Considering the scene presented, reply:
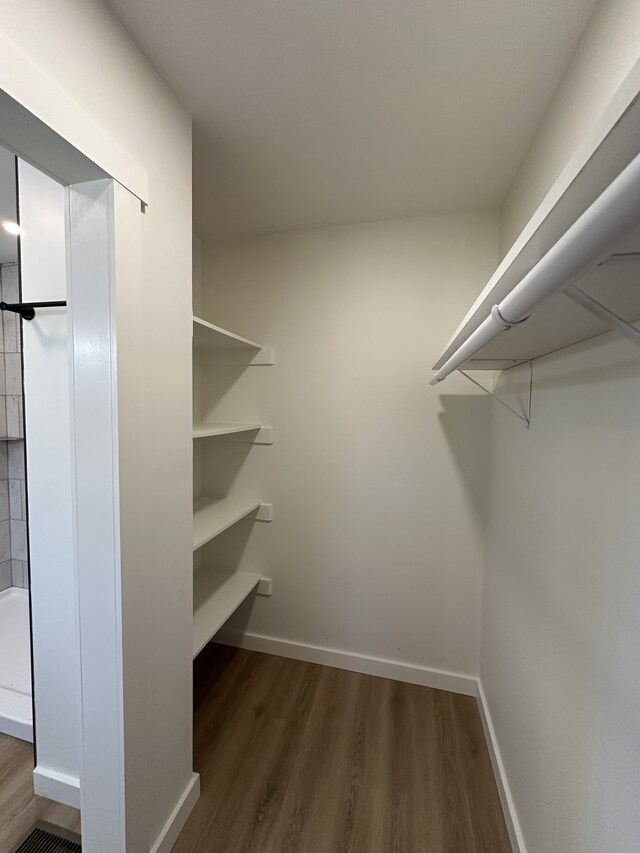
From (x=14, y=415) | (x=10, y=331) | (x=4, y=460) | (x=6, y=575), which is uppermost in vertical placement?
(x=10, y=331)

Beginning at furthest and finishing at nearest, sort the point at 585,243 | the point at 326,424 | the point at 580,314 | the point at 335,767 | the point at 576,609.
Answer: the point at 326,424, the point at 335,767, the point at 576,609, the point at 580,314, the point at 585,243

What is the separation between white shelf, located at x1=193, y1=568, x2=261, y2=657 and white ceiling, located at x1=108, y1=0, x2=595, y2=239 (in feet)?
6.24

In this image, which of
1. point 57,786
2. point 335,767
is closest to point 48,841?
point 57,786

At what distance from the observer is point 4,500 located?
2506 mm

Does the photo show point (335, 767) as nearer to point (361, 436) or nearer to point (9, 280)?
point (361, 436)

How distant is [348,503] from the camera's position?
6.40 ft

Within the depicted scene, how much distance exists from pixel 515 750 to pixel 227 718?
1213mm

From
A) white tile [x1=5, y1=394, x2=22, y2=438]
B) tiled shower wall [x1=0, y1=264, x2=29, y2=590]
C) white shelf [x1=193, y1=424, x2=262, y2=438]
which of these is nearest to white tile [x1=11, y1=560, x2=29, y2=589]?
tiled shower wall [x1=0, y1=264, x2=29, y2=590]

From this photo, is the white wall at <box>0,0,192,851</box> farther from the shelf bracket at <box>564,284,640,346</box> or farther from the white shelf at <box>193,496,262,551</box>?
the shelf bracket at <box>564,284,640,346</box>

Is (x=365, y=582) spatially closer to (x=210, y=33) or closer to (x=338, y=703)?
(x=338, y=703)

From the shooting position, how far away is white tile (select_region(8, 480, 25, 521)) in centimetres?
252

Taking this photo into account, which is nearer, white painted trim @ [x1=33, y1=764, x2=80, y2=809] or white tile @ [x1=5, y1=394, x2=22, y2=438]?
white painted trim @ [x1=33, y1=764, x2=80, y2=809]

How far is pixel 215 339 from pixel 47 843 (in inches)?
75.2

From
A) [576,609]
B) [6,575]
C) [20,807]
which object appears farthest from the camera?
[6,575]
